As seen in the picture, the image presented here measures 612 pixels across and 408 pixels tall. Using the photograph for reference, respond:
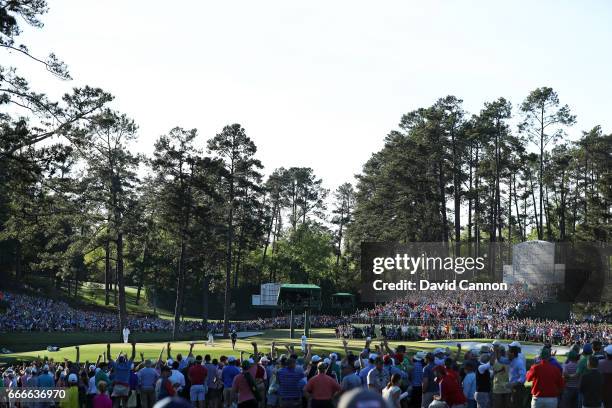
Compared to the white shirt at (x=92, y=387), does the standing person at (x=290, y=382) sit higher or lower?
higher

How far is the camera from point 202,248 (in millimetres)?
55344

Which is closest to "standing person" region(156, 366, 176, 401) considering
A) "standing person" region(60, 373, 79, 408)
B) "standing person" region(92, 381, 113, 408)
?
"standing person" region(92, 381, 113, 408)

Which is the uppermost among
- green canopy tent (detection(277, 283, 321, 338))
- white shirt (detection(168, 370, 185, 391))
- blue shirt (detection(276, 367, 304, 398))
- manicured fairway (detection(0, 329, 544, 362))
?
green canopy tent (detection(277, 283, 321, 338))

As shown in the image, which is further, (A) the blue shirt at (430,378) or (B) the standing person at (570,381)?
(A) the blue shirt at (430,378)

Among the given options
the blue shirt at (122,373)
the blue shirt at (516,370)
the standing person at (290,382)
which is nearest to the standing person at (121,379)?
the blue shirt at (122,373)

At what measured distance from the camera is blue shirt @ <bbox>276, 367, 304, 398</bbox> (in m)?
13.7

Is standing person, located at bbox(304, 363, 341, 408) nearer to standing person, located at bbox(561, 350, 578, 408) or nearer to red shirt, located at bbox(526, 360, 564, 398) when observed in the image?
red shirt, located at bbox(526, 360, 564, 398)

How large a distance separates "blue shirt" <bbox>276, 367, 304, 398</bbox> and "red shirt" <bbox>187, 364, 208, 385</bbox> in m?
3.66

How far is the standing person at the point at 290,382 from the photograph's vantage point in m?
13.7

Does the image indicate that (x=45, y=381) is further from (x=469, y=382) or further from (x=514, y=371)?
(x=514, y=371)

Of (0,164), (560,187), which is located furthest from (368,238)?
(0,164)

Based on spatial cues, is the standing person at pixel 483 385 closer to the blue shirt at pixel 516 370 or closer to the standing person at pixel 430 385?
the blue shirt at pixel 516 370

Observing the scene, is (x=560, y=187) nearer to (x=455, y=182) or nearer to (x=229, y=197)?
(x=455, y=182)

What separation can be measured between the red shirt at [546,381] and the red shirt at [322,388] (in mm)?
3148
